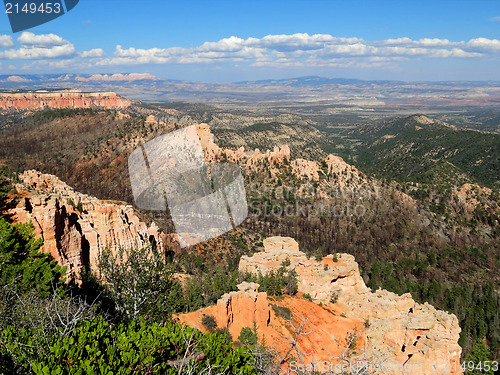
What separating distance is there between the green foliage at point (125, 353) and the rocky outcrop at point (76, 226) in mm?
12622

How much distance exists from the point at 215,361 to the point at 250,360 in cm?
146

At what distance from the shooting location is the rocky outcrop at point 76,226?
21672 millimetres

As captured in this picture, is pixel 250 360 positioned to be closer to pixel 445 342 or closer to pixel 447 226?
pixel 445 342

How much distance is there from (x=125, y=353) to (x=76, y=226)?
20.8m

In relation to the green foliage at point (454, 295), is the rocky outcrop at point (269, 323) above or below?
above

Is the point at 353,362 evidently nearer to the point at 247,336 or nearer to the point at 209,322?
the point at 247,336

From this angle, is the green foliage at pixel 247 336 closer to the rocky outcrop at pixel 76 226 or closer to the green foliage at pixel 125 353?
the green foliage at pixel 125 353

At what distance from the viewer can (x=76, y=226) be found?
27.2 m

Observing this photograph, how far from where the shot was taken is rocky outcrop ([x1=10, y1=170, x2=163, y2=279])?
71.1ft

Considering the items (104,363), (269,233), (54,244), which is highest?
(104,363)

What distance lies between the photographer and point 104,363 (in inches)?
343

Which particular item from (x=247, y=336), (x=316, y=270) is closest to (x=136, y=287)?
(x=247, y=336)

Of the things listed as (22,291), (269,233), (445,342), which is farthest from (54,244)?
(269,233)

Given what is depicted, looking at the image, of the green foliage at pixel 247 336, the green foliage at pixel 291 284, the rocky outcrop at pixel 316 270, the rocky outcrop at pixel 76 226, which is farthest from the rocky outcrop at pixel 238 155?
the green foliage at pixel 247 336
